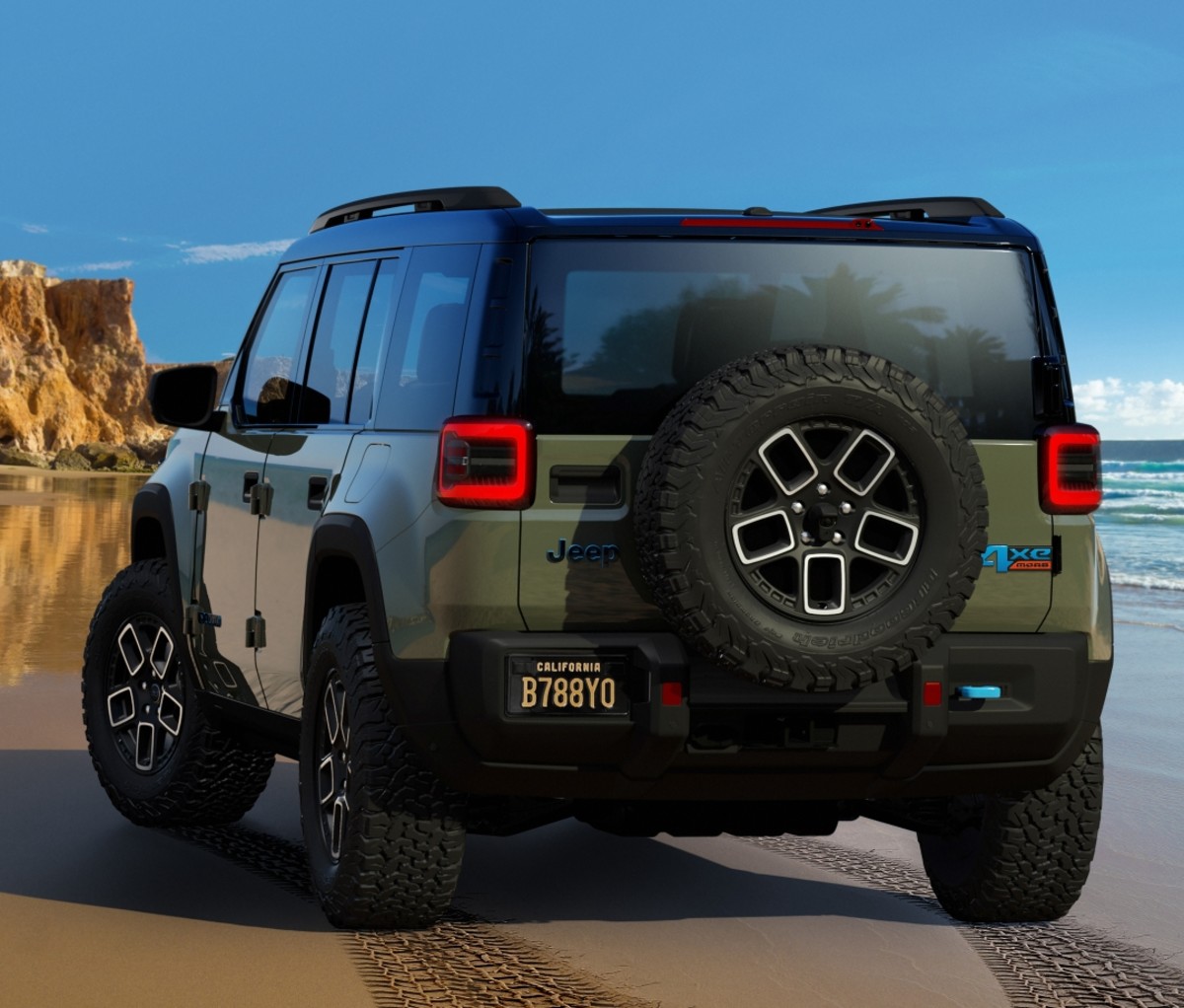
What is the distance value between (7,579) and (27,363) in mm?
76685

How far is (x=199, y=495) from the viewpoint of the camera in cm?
652

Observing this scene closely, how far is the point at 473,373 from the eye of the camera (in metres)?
4.69

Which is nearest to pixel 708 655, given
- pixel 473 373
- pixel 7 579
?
pixel 473 373

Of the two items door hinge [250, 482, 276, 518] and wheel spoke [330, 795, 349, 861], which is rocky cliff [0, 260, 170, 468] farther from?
wheel spoke [330, 795, 349, 861]

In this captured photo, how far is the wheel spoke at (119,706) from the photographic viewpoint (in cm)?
698

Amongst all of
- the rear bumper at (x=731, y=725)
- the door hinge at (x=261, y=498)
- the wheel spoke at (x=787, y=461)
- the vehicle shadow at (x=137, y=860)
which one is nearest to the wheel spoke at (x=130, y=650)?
the vehicle shadow at (x=137, y=860)

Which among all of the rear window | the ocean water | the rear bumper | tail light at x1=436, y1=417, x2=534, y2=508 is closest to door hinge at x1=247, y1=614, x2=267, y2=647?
the rear bumper

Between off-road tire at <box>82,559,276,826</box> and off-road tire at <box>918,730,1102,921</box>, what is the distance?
265 centimetres

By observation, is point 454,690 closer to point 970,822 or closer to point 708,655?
point 708,655

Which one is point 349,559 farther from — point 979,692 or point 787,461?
point 979,692

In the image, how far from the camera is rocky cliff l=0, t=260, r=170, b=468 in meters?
86.5

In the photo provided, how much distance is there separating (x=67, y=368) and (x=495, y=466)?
312 ft

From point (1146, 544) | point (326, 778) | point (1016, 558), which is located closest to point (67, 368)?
point (1146, 544)

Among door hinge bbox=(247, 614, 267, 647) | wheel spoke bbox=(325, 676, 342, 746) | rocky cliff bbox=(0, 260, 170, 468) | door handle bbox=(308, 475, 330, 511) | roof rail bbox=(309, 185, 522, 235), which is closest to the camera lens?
roof rail bbox=(309, 185, 522, 235)
